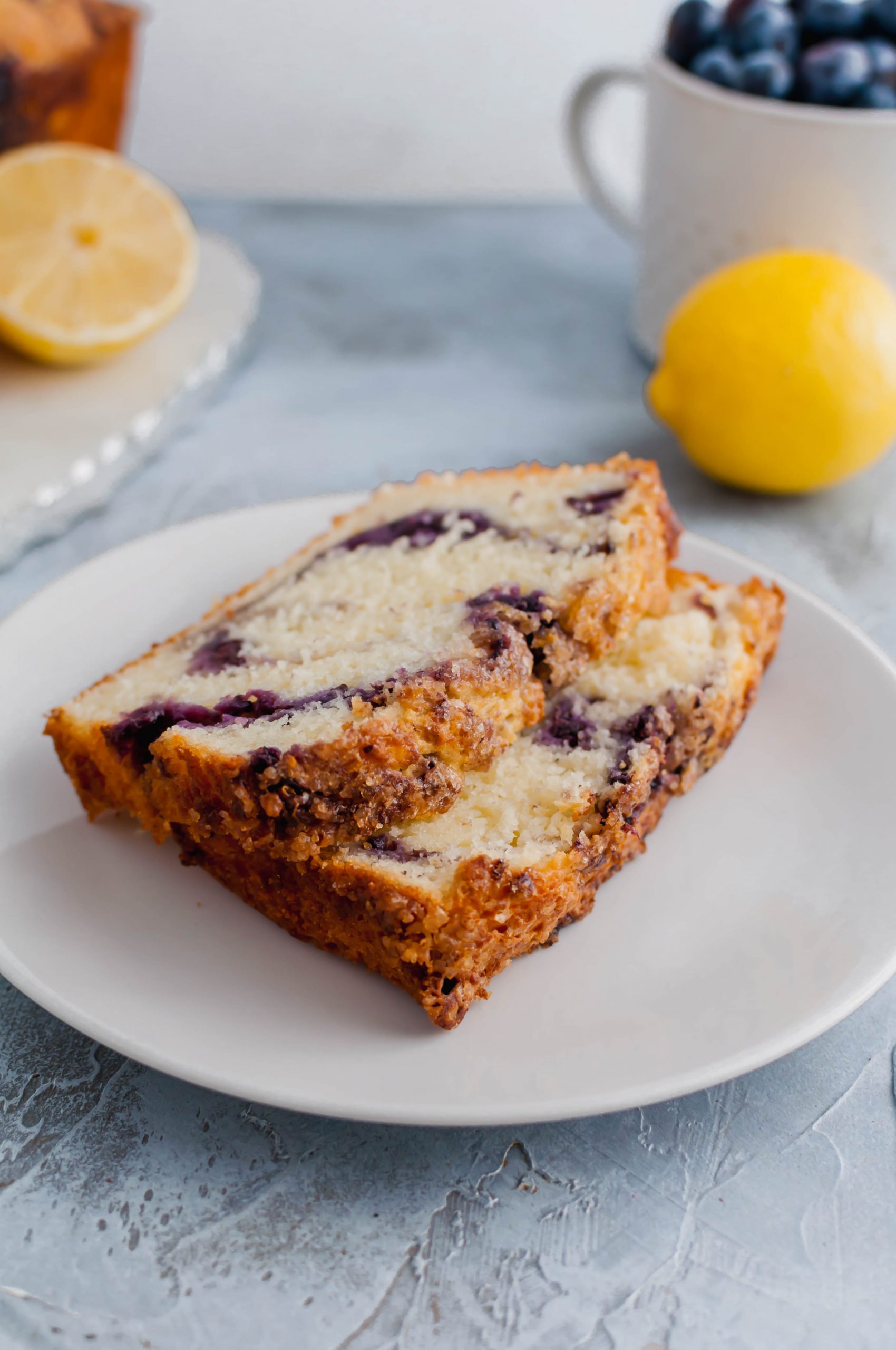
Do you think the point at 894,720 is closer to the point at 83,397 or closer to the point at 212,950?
the point at 212,950

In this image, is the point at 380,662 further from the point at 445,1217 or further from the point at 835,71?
the point at 835,71

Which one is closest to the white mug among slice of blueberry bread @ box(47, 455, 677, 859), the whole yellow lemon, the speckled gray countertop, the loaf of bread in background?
the whole yellow lemon

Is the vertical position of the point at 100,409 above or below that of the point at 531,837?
below

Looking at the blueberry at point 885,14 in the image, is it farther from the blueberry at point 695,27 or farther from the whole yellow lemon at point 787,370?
the whole yellow lemon at point 787,370

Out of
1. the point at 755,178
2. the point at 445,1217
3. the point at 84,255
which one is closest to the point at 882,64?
the point at 755,178

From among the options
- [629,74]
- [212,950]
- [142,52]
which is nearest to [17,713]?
[212,950]

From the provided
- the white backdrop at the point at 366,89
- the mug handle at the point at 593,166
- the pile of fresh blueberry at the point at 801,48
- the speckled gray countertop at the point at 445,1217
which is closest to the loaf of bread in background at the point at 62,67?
the white backdrop at the point at 366,89
